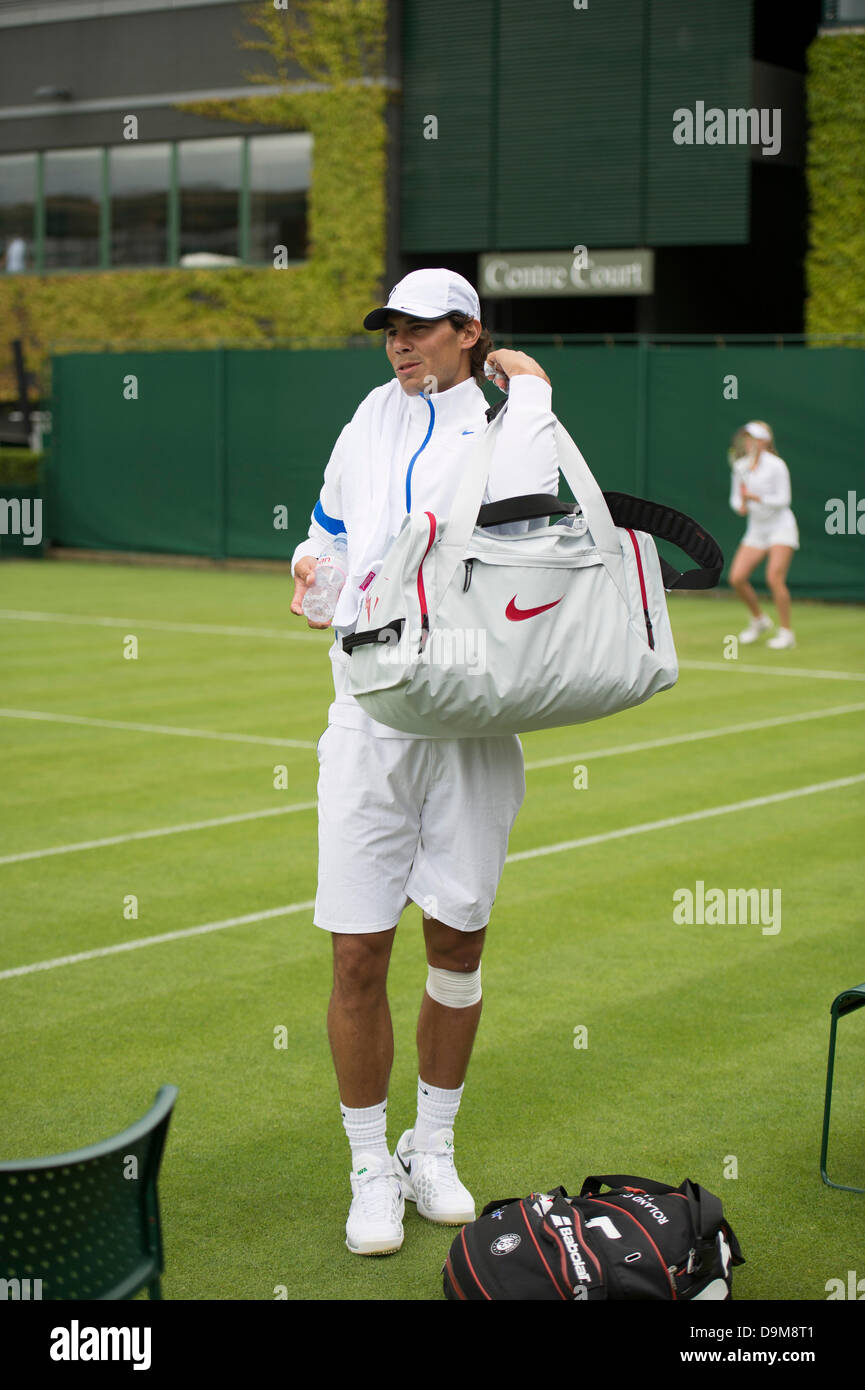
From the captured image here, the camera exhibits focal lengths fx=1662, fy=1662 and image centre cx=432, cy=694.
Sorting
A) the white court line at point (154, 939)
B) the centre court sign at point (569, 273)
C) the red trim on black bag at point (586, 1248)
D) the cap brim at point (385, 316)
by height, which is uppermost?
the centre court sign at point (569, 273)

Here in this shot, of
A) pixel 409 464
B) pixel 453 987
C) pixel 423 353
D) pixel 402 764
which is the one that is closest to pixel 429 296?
pixel 423 353

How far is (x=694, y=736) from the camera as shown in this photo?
475 inches

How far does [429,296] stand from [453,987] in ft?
5.98

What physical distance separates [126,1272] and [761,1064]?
335cm

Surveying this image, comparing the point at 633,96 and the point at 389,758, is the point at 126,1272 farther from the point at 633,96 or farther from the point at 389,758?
the point at 633,96

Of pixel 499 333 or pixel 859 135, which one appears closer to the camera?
pixel 859 135

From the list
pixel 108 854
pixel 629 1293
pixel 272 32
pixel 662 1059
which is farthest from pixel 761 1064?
pixel 272 32

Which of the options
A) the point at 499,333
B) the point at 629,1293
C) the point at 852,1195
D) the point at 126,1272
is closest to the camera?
the point at 126,1272

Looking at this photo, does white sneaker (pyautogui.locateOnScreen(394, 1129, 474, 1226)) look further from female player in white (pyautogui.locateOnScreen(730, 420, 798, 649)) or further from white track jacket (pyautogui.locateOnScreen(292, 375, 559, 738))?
female player in white (pyautogui.locateOnScreen(730, 420, 798, 649))

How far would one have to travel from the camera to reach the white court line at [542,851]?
22.1 feet

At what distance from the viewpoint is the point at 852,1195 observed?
15.4 feet

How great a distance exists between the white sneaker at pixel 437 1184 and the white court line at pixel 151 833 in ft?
13.8
